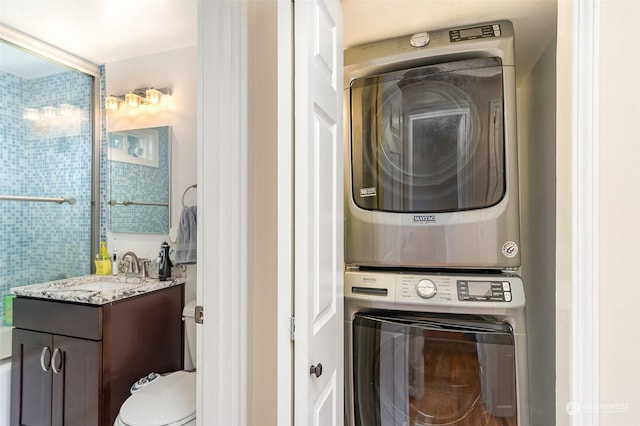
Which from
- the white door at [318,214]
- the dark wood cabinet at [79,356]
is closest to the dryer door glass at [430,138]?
the white door at [318,214]

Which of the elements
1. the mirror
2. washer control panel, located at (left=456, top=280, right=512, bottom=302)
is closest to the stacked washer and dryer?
washer control panel, located at (left=456, top=280, right=512, bottom=302)

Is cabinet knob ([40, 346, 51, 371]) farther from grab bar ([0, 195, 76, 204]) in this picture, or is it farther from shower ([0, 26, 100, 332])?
grab bar ([0, 195, 76, 204])

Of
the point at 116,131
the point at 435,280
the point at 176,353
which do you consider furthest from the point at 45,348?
the point at 435,280

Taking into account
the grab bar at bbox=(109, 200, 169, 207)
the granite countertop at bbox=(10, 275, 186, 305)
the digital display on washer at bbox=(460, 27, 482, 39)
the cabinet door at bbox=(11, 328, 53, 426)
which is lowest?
the cabinet door at bbox=(11, 328, 53, 426)

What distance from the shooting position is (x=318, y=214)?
900mm

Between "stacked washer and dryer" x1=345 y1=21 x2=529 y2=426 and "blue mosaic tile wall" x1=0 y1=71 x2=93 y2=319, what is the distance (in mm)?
2197

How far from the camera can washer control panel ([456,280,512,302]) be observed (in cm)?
111

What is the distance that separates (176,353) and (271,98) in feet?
5.89

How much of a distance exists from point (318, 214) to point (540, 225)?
115 centimetres

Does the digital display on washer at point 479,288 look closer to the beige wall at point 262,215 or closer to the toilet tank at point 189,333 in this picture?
the beige wall at point 262,215

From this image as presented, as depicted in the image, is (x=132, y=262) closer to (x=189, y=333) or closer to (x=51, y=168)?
(x=189, y=333)

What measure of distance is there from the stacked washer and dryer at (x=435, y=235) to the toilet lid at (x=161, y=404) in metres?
Result: 0.73

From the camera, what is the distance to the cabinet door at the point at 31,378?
5.69 ft

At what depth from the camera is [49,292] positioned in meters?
1.73
